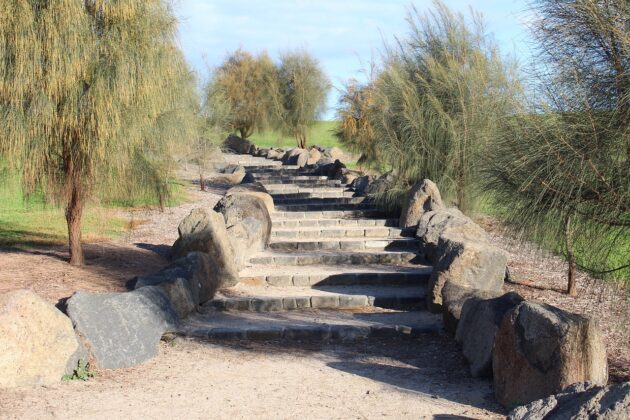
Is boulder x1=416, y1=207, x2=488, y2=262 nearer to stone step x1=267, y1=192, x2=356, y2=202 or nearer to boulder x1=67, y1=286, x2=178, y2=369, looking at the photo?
boulder x1=67, y1=286, x2=178, y2=369

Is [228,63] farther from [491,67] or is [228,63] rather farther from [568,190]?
[568,190]

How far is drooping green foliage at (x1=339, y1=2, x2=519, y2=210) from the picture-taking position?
11.7m

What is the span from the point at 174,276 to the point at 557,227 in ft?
13.5

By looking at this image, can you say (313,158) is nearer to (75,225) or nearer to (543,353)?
(75,225)

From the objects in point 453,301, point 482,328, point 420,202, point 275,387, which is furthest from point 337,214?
point 275,387

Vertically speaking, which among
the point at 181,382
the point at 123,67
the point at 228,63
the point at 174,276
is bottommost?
the point at 181,382

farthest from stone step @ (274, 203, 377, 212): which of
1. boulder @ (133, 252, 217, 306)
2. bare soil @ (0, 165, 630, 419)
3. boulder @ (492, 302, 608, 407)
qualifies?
boulder @ (492, 302, 608, 407)

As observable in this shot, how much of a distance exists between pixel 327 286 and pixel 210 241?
166cm

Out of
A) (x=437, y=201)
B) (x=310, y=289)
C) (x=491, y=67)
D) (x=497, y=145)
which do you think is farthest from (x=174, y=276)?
(x=491, y=67)

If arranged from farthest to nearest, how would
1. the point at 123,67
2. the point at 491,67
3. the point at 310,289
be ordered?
the point at 491,67, the point at 310,289, the point at 123,67

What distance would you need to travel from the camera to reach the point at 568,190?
5.38 m

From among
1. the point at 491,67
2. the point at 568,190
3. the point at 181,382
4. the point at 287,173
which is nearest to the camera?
the point at 568,190

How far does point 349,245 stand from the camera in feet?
38.3

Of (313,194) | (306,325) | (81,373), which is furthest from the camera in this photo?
(313,194)
